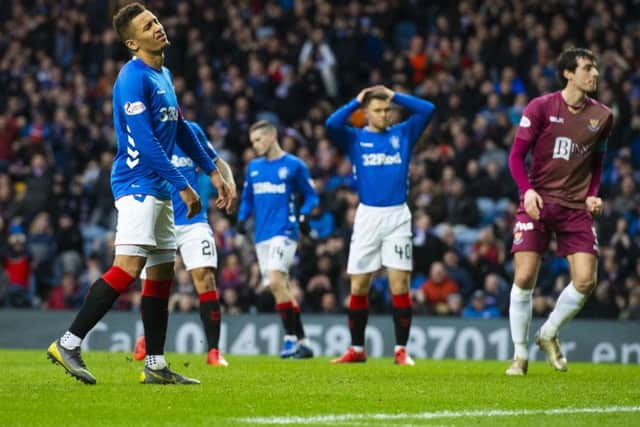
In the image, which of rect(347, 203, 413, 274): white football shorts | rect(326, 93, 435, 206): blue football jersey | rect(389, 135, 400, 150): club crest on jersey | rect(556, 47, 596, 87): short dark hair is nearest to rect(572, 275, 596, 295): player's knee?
rect(556, 47, 596, 87): short dark hair

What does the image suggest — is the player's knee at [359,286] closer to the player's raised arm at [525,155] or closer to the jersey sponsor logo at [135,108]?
the player's raised arm at [525,155]

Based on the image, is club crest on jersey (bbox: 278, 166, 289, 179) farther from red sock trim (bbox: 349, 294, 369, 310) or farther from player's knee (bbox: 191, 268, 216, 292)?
player's knee (bbox: 191, 268, 216, 292)

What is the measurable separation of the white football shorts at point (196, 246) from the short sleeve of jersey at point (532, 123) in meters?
3.50

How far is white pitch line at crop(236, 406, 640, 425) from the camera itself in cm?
663

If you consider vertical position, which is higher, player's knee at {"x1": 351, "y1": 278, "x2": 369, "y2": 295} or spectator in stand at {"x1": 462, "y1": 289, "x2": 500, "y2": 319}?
player's knee at {"x1": 351, "y1": 278, "x2": 369, "y2": 295}

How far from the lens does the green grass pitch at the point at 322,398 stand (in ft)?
22.2

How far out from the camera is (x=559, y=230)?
10.4 metres

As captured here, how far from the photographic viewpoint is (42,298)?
2041 centimetres

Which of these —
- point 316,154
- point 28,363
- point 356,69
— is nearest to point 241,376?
point 28,363

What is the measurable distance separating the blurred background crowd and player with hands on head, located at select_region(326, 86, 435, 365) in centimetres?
513

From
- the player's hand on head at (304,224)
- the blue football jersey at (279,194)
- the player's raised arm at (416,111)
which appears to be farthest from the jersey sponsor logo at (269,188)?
the player's raised arm at (416,111)

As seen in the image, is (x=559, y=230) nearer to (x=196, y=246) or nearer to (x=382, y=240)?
(x=382, y=240)

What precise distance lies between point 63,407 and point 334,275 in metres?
12.0

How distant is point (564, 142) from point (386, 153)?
2.97m
